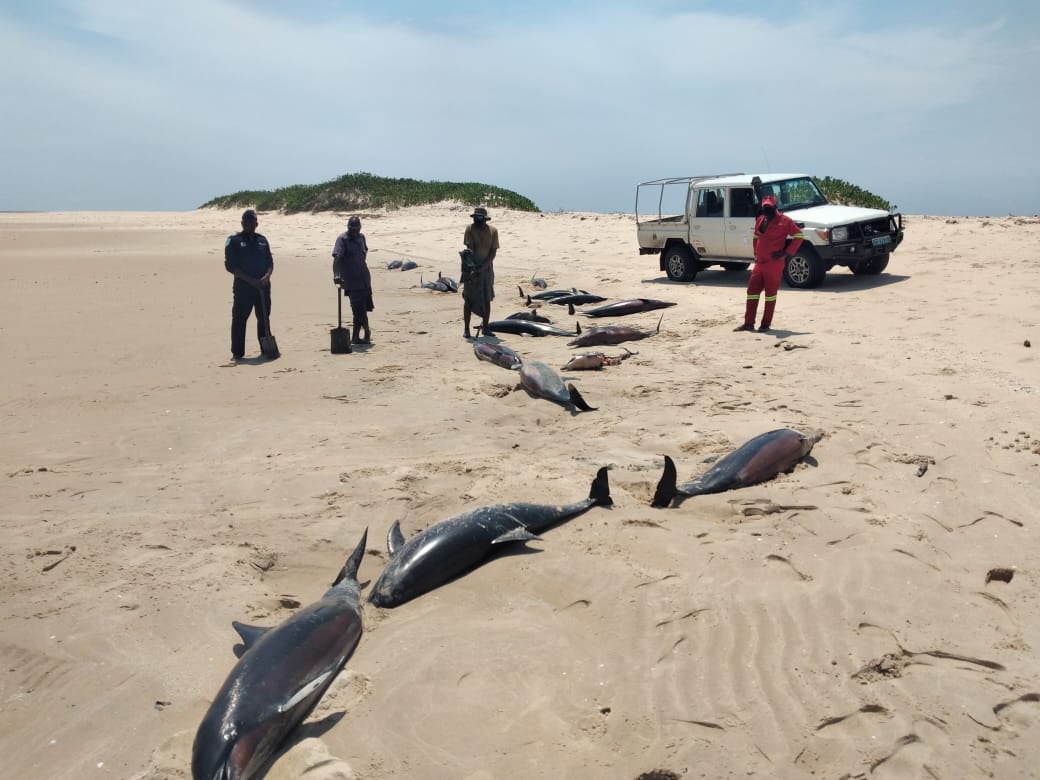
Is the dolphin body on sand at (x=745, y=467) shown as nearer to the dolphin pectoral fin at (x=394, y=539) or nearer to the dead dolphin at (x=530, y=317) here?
the dolphin pectoral fin at (x=394, y=539)

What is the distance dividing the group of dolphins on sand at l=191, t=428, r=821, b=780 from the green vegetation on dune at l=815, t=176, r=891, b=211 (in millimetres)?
16791

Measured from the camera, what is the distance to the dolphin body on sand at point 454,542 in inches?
182

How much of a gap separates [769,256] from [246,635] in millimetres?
8714

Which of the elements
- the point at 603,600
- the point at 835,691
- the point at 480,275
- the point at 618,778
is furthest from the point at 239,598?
the point at 480,275

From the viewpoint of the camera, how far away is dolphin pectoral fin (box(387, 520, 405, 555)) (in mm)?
5012

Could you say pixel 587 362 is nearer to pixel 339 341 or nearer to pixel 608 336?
pixel 608 336

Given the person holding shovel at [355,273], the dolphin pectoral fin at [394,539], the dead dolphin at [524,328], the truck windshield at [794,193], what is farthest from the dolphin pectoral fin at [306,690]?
the truck windshield at [794,193]

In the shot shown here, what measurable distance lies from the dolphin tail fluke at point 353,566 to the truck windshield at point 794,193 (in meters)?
11.7

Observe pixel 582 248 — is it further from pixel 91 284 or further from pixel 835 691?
pixel 835 691

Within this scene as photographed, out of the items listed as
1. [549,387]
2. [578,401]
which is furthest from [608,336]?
[578,401]

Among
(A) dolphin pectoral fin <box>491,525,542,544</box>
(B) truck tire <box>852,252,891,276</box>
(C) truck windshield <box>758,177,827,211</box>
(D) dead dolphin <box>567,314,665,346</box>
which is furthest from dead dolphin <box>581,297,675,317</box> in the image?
(A) dolphin pectoral fin <box>491,525,542,544</box>

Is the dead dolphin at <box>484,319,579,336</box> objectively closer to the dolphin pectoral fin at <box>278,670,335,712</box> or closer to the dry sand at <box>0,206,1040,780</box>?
the dry sand at <box>0,206,1040,780</box>

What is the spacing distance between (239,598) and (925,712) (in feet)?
11.0

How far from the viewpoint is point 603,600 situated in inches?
175
